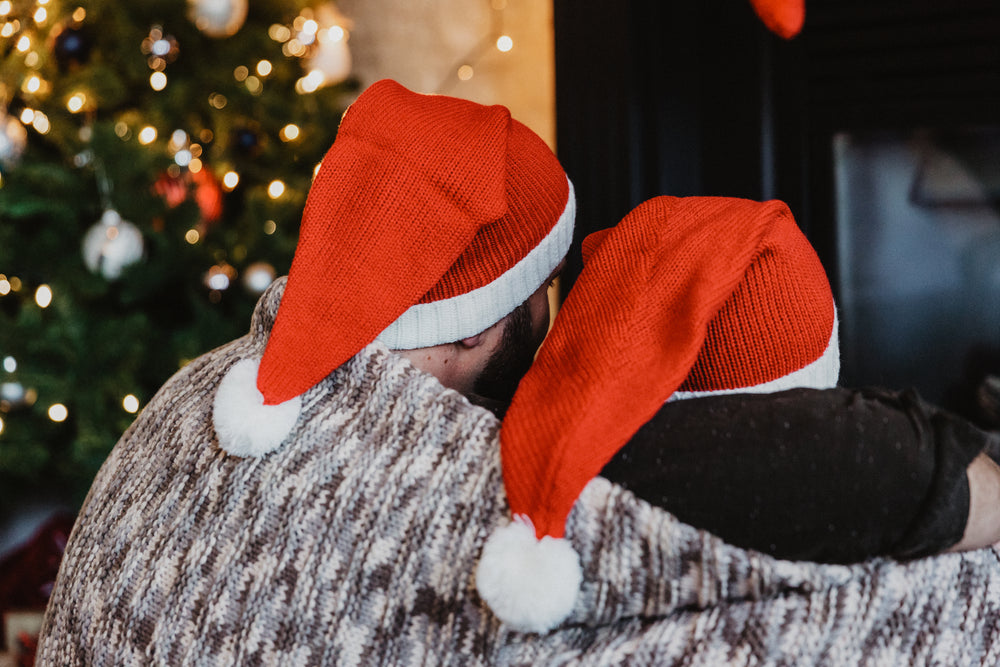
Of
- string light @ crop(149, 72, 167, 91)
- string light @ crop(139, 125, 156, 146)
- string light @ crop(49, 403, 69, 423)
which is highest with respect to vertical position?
string light @ crop(149, 72, 167, 91)

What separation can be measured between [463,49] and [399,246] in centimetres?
145

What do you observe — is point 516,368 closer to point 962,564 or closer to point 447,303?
point 447,303

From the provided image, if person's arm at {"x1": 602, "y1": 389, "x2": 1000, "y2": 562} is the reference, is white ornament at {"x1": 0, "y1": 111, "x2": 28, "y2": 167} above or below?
above

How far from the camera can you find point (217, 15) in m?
1.62

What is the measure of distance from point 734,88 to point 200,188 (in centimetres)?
111

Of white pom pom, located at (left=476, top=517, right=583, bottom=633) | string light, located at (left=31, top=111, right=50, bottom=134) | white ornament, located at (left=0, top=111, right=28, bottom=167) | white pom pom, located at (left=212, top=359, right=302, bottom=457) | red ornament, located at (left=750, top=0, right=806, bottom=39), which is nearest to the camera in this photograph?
white pom pom, located at (left=476, top=517, right=583, bottom=633)

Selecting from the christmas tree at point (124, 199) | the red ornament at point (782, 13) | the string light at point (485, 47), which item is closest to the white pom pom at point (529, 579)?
the red ornament at point (782, 13)

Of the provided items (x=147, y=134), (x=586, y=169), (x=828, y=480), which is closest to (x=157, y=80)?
(x=147, y=134)

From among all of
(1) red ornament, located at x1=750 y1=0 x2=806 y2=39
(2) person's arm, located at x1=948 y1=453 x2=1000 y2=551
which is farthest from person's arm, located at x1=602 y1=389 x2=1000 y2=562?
(1) red ornament, located at x1=750 y1=0 x2=806 y2=39

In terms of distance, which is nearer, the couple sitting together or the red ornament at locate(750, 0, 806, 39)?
the couple sitting together

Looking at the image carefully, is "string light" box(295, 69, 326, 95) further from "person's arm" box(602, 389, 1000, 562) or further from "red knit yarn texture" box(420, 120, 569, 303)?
"person's arm" box(602, 389, 1000, 562)

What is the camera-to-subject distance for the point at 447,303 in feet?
2.51

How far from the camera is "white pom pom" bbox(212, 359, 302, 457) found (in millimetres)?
634

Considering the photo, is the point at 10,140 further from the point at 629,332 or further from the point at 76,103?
the point at 629,332
